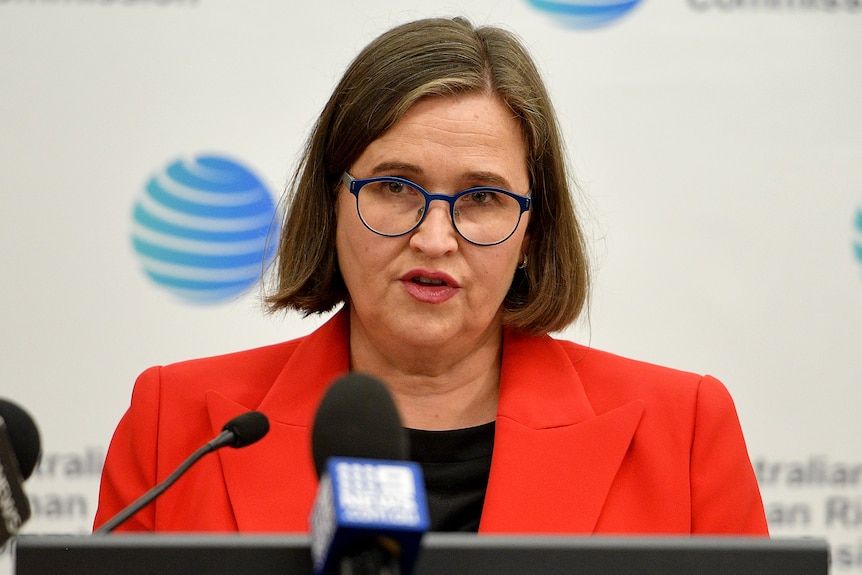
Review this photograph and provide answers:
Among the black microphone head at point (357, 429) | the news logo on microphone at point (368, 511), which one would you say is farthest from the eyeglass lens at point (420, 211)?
the news logo on microphone at point (368, 511)

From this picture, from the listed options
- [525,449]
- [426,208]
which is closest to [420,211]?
[426,208]

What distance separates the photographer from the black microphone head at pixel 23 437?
3.82 feet

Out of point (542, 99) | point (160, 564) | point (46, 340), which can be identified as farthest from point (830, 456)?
point (160, 564)

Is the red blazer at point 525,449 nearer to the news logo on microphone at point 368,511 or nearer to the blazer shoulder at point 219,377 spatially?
the blazer shoulder at point 219,377

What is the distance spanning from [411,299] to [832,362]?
153cm

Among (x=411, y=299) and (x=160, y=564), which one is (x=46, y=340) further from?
(x=160, y=564)

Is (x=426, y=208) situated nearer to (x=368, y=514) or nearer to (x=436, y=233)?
(x=436, y=233)

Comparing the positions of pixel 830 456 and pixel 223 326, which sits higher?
pixel 223 326

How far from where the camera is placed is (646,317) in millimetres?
2965

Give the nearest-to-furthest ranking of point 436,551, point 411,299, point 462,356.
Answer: point 436,551, point 411,299, point 462,356

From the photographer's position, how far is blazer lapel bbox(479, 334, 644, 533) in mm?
1931

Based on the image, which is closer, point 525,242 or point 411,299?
point 411,299

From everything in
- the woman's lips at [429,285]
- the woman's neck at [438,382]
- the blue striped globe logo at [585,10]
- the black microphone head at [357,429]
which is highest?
the blue striped globe logo at [585,10]

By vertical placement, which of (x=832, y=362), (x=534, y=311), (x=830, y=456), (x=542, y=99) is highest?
(x=542, y=99)
